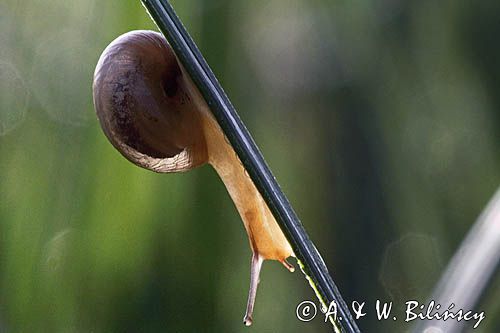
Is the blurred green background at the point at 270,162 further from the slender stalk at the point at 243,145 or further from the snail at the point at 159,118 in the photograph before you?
the slender stalk at the point at 243,145

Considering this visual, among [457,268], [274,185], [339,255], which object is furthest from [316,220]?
[274,185]

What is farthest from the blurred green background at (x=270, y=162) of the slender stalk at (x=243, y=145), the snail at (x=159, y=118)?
the slender stalk at (x=243, y=145)

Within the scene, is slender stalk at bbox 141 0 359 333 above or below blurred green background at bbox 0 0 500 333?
above

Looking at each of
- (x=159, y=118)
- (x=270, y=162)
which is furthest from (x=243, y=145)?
(x=270, y=162)

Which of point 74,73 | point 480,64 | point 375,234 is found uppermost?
point 74,73

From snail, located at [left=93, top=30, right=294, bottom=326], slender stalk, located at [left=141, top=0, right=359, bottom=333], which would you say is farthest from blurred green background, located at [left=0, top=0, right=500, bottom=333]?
slender stalk, located at [left=141, top=0, right=359, bottom=333]

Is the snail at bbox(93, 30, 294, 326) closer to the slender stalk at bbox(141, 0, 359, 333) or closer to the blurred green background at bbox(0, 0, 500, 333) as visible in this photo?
the slender stalk at bbox(141, 0, 359, 333)

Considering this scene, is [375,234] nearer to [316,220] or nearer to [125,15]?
[316,220]
